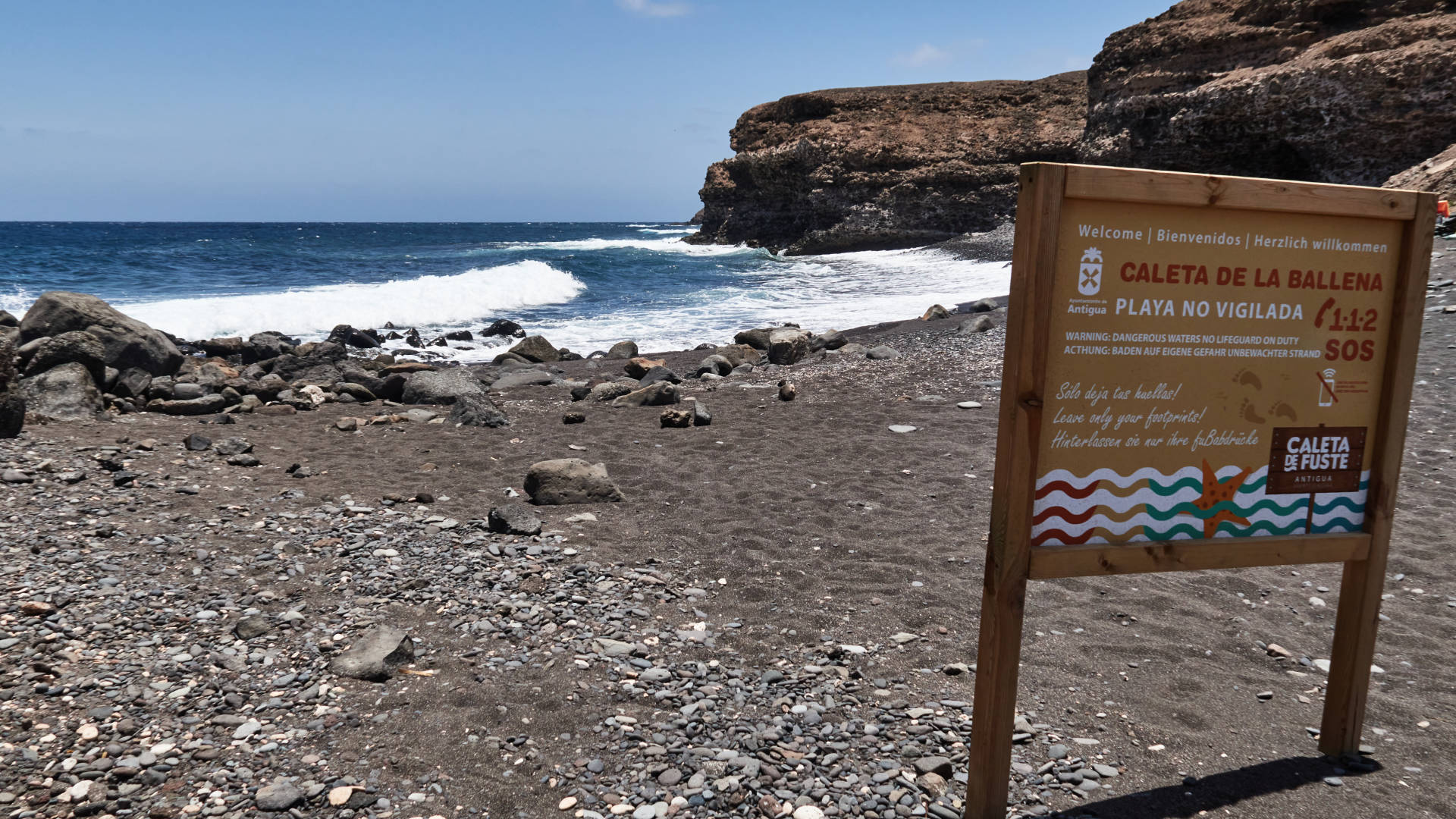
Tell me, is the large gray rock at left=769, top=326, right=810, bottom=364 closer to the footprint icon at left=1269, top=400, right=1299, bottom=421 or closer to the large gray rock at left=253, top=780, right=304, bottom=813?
the footprint icon at left=1269, top=400, right=1299, bottom=421

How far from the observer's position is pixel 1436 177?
1357 centimetres

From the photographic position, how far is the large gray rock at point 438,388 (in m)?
9.96

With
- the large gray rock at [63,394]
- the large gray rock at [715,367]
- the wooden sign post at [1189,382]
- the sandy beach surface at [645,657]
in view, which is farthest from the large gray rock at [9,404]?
the wooden sign post at [1189,382]

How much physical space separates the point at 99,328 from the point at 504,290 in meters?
15.2

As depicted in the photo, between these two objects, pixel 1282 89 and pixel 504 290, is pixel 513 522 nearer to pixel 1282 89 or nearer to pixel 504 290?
pixel 504 290

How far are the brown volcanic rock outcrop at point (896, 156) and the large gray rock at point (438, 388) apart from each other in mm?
38503

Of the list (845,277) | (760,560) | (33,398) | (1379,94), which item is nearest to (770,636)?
(760,560)

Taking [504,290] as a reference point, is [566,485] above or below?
below

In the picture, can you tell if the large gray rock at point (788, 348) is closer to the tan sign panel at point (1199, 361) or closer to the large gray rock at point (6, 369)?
the large gray rock at point (6, 369)

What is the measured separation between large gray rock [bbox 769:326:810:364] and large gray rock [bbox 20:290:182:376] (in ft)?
25.6

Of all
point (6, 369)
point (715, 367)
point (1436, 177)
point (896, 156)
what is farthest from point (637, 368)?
point (896, 156)

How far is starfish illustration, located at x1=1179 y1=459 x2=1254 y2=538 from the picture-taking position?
2.66m

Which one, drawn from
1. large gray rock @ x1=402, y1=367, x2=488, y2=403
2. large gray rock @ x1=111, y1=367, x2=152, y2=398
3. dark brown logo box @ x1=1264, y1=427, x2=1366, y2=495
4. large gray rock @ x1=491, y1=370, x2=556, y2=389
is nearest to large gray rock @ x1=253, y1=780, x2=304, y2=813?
dark brown logo box @ x1=1264, y1=427, x2=1366, y2=495

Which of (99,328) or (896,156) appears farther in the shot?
(896,156)
